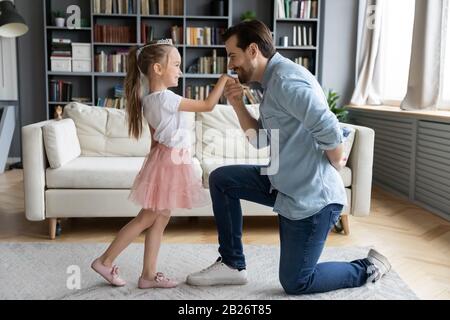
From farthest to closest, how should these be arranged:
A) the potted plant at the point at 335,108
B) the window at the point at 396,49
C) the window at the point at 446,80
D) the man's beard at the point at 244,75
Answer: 1. the potted plant at the point at 335,108
2. the window at the point at 396,49
3. the window at the point at 446,80
4. the man's beard at the point at 244,75

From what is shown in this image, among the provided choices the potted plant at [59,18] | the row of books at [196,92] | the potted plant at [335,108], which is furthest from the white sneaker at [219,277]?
the potted plant at [59,18]

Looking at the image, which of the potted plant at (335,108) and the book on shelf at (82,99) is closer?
the potted plant at (335,108)

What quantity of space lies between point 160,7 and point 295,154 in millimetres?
4136

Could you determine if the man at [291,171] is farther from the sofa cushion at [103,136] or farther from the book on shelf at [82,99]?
the book on shelf at [82,99]

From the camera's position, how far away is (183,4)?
552cm

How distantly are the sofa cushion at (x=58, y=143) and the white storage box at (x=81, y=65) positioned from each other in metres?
2.64

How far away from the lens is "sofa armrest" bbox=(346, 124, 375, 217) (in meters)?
2.87

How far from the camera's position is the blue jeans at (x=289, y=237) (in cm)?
189

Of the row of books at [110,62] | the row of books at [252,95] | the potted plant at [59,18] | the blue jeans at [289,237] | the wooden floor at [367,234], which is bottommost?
the wooden floor at [367,234]

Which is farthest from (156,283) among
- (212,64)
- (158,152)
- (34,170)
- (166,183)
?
(212,64)
